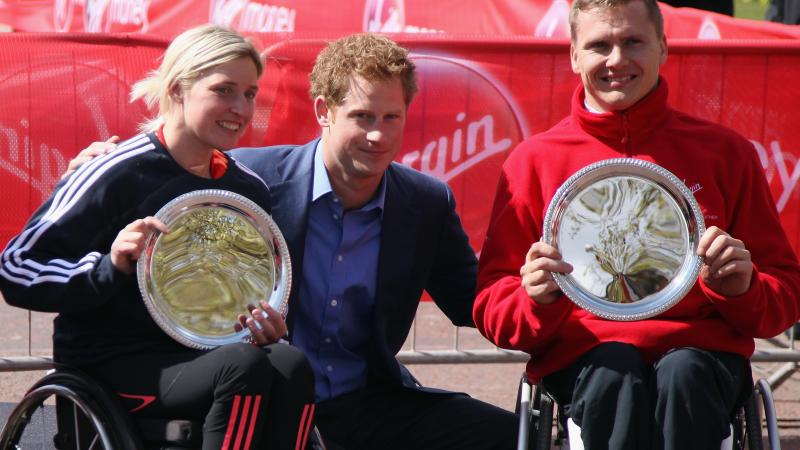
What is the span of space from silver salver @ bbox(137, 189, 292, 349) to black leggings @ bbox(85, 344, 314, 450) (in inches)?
4.3

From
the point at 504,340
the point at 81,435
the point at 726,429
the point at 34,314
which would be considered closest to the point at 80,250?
the point at 81,435

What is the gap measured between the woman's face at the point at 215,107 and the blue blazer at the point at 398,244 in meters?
0.28

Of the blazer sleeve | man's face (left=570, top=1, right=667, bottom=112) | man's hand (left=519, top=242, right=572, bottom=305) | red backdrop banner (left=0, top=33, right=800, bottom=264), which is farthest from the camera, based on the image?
red backdrop banner (left=0, top=33, right=800, bottom=264)

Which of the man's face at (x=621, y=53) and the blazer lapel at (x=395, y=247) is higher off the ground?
the man's face at (x=621, y=53)

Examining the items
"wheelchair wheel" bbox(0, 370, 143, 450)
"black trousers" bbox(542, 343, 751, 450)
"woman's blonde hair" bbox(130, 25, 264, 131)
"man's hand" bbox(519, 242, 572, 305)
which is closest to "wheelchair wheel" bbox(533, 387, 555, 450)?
"black trousers" bbox(542, 343, 751, 450)

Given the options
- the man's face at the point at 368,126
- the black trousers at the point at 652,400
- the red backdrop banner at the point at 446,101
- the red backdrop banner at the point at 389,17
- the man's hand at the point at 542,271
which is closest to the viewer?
the black trousers at the point at 652,400

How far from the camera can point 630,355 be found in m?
3.24

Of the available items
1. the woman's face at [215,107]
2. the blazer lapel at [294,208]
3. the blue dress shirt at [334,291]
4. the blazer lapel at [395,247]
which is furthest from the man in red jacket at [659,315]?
the woman's face at [215,107]

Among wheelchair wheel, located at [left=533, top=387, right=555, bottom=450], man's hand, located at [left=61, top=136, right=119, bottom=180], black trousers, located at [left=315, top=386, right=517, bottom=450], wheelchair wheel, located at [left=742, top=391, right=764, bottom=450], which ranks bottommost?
black trousers, located at [left=315, top=386, right=517, bottom=450]

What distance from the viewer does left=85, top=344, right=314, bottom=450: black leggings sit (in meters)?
3.17

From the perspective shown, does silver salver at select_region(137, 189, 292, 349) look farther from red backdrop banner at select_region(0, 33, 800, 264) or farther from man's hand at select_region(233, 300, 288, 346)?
red backdrop banner at select_region(0, 33, 800, 264)

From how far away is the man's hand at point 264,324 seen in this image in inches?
133

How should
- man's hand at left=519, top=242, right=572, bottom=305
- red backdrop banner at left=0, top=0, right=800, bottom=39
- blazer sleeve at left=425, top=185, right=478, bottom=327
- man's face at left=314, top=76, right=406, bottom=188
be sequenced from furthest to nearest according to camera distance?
red backdrop banner at left=0, top=0, right=800, bottom=39 < blazer sleeve at left=425, top=185, right=478, bottom=327 < man's face at left=314, top=76, right=406, bottom=188 < man's hand at left=519, top=242, right=572, bottom=305

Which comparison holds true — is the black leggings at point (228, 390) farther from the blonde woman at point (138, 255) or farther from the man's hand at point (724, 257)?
the man's hand at point (724, 257)
